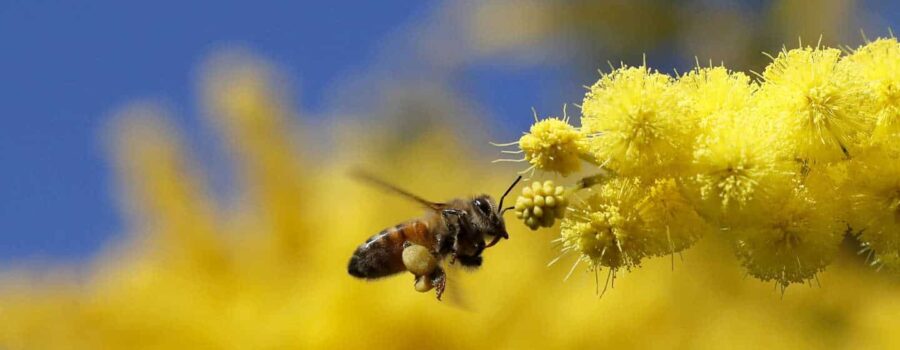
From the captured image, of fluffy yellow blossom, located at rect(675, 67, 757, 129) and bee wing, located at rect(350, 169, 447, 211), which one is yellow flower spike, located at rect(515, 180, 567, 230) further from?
bee wing, located at rect(350, 169, 447, 211)

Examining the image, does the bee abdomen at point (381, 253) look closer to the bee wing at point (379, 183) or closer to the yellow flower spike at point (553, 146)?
the bee wing at point (379, 183)

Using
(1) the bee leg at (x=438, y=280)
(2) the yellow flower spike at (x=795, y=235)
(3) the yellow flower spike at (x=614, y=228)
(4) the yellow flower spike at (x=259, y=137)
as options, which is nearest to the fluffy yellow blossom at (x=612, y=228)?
(3) the yellow flower spike at (x=614, y=228)

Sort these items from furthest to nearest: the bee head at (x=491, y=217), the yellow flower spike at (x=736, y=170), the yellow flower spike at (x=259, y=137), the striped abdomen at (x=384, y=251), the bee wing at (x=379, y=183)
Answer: the yellow flower spike at (x=259, y=137)
the striped abdomen at (x=384, y=251)
the bee head at (x=491, y=217)
the bee wing at (x=379, y=183)
the yellow flower spike at (x=736, y=170)

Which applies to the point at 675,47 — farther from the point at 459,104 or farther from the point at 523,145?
the point at 523,145

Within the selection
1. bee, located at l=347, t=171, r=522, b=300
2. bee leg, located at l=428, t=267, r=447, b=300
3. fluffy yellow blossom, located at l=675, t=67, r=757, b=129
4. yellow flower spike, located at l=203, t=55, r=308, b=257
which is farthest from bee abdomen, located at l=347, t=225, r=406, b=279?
yellow flower spike, located at l=203, t=55, r=308, b=257

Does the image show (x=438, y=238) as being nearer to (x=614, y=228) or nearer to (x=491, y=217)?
(x=491, y=217)

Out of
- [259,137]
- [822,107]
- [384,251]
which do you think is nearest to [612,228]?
[822,107]

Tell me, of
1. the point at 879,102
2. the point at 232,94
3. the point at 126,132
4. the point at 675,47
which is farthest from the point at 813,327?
the point at 879,102

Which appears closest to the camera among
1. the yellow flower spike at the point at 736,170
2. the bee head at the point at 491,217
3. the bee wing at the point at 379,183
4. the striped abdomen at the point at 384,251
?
the yellow flower spike at the point at 736,170
